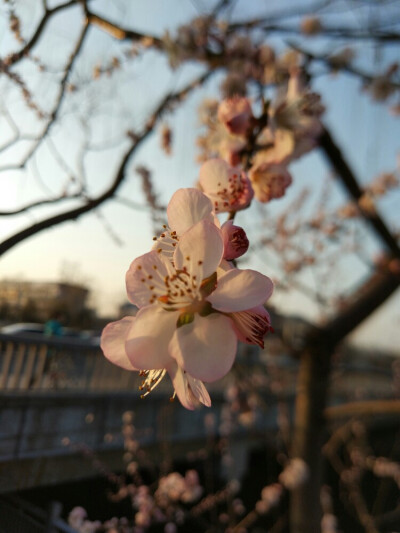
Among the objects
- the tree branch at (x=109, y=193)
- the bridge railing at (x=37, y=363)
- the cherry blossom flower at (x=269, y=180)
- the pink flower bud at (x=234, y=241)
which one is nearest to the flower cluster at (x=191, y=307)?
the pink flower bud at (x=234, y=241)

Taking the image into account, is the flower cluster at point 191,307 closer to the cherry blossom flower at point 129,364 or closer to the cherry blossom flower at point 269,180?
the cherry blossom flower at point 129,364

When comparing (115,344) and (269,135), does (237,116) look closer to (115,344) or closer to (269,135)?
(269,135)

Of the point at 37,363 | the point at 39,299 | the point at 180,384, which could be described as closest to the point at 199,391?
the point at 180,384

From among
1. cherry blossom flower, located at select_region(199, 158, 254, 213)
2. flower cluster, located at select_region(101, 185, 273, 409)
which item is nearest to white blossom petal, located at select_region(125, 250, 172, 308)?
flower cluster, located at select_region(101, 185, 273, 409)

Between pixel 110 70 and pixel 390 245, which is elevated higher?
pixel 390 245

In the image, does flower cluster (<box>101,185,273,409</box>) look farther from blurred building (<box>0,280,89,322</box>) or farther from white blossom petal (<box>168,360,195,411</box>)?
blurred building (<box>0,280,89,322</box>)

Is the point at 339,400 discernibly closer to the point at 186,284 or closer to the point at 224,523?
the point at 224,523

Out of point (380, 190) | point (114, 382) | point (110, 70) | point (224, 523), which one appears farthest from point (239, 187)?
point (224, 523)
